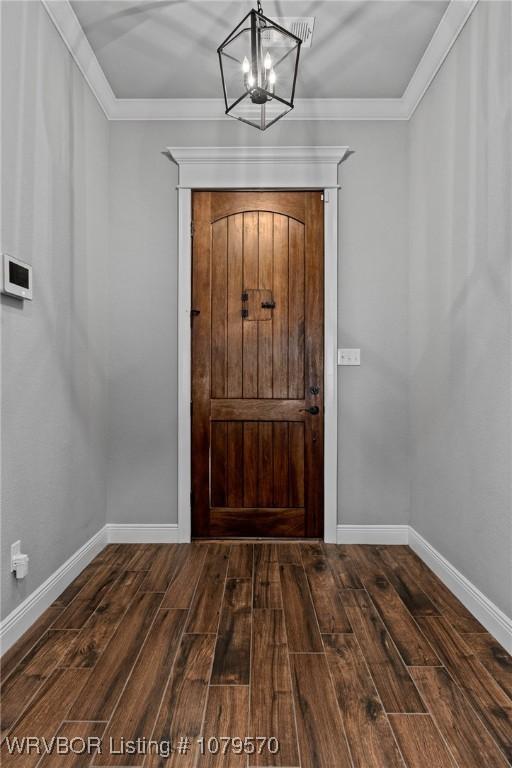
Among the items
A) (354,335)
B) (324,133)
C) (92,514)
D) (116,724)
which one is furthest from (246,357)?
(116,724)

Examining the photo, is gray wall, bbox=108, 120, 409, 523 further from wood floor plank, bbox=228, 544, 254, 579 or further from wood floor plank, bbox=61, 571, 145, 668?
wood floor plank, bbox=61, 571, 145, 668

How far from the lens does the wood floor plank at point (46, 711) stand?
138 centimetres

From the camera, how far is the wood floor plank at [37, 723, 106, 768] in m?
1.35

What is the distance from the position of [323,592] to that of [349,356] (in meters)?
1.45

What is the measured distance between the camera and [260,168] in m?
3.21

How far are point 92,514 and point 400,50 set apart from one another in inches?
123

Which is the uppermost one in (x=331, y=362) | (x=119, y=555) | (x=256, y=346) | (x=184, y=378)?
(x=256, y=346)

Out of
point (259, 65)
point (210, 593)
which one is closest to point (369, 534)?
point (210, 593)

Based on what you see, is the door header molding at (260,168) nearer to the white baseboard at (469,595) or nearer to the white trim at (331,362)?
the white trim at (331,362)

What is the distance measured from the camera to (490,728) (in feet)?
4.88

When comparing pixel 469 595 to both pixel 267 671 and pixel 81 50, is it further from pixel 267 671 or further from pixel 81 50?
pixel 81 50

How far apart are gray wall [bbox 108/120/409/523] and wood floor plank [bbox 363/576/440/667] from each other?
0.74m

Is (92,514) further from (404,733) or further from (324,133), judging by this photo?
(324,133)

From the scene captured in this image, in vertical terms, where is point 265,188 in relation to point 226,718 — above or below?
above
